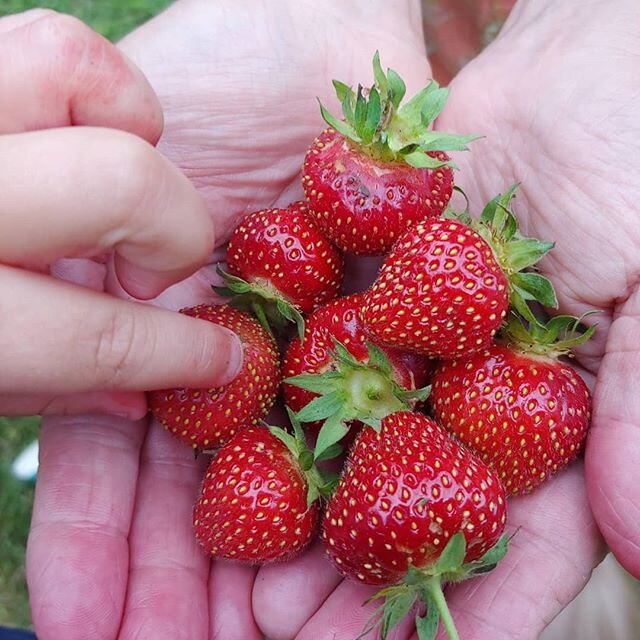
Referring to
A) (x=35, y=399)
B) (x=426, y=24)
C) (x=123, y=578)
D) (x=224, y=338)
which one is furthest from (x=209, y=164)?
(x=426, y=24)

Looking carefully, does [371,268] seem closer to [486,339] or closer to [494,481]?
[486,339]

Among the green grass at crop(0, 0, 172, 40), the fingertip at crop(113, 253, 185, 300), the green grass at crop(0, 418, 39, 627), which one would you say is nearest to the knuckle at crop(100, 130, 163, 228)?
the fingertip at crop(113, 253, 185, 300)

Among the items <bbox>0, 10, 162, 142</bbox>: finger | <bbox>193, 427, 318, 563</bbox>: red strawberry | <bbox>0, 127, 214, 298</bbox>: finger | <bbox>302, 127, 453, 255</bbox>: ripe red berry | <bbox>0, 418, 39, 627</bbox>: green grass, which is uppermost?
<bbox>0, 10, 162, 142</bbox>: finger

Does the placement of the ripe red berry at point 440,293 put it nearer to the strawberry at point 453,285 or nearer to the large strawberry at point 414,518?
the strawberry at point 453,285

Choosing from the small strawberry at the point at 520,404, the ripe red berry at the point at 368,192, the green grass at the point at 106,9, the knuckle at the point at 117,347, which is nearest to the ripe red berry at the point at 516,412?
the small strawberry at the point at 520,404

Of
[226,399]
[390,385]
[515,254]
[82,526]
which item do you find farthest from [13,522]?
[515,254]

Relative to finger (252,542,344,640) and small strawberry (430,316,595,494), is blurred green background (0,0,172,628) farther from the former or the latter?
small strawberry (430,316,595,494)
